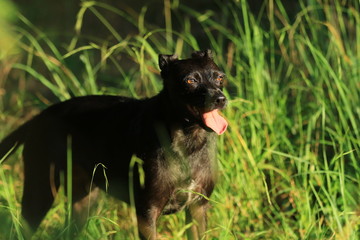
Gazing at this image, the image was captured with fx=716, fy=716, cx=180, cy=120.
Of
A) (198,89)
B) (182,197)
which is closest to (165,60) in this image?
(198,89)

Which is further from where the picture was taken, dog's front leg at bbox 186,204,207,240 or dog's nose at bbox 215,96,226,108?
dog's front leg at bbox 186,204,207,240

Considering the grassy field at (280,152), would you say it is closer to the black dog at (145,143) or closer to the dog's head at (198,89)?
the black dog at (145,143)

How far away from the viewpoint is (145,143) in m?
4.14

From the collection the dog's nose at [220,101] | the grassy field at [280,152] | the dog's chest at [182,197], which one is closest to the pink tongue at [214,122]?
the dog's nose at [220,101]

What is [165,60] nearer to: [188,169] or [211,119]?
[211,119]

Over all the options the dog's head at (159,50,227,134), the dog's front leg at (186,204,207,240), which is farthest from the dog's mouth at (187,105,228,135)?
the dog's front leg at (186,204,207,240)

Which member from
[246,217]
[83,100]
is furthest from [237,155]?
[83,100]

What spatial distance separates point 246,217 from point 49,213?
1.34 metres

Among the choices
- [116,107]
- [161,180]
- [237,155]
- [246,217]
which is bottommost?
[246,217]

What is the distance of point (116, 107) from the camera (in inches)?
179

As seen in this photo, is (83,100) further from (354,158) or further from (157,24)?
(157,24)

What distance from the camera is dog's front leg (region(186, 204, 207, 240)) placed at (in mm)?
4277

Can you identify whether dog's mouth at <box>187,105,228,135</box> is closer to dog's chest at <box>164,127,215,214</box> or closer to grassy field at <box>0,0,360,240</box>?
dog's chest at <box>164,127,215,214</box>

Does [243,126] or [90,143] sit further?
[243,126]
